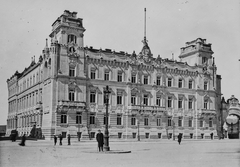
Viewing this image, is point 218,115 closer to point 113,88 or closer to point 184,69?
point 184,69

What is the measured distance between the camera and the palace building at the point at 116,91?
54.3 metres

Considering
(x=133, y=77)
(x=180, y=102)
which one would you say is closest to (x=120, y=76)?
(x=133, y=77)

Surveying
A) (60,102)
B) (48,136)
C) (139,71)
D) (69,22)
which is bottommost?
(48,136)

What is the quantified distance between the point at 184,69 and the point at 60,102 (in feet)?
83.7

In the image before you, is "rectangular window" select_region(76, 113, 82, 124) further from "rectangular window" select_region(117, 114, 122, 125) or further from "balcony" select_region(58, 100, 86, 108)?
"rectangular window" select_region(117, 114, 122, 125)

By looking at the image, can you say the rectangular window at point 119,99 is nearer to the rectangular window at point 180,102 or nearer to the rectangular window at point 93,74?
the rectangular window at point 93,74

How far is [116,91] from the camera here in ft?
193

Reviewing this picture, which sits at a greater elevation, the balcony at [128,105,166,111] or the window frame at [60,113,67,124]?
the balcony at [128,105,166,111]

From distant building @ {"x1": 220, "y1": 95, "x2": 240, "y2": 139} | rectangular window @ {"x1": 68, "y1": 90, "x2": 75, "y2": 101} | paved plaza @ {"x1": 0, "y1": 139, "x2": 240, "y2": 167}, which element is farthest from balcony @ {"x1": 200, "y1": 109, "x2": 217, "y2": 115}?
paved plaza @ {"x1": 0, "y1": 139, "x2": 240, "y2": 167}

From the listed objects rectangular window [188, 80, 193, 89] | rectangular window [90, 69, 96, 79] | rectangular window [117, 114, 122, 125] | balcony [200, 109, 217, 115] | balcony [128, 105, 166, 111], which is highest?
rectangular window [90, 69, 96, 79]

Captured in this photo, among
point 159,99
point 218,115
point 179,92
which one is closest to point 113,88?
point 159,99

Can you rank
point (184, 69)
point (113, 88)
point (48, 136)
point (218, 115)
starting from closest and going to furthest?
point (48, 136) < point (113, 88) < point (184, 69) < point (218, 115)

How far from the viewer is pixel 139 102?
60.5 m

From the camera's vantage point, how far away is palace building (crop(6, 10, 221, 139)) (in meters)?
54.3
